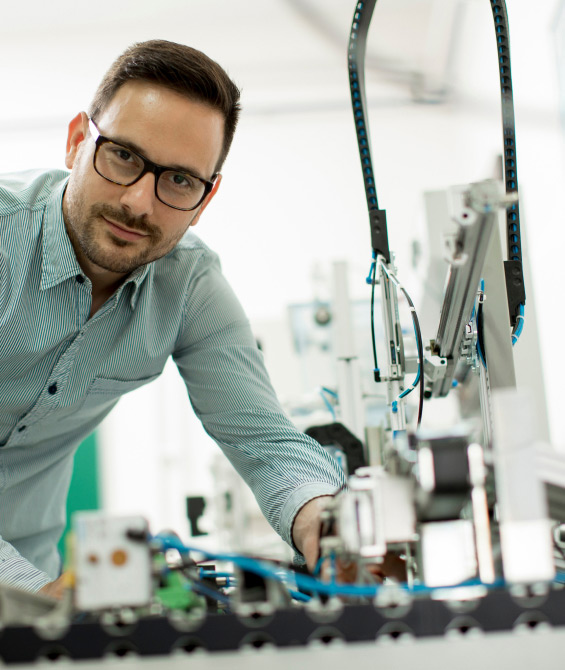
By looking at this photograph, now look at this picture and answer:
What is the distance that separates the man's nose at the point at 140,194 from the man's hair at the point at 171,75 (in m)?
0.16

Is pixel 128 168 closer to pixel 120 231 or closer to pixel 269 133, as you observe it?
pixel 120 231

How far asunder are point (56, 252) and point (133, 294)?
0.15 metres

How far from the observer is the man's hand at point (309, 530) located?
2.92ft

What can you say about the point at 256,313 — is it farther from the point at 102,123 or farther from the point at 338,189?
the point at 102,123

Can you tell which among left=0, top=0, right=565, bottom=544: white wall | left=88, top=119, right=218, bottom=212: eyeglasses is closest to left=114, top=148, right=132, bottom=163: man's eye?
left=88, top=119, right=218, bottom=212: eyeglasses

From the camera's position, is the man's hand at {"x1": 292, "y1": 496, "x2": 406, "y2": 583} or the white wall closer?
the man's hand at {"x1": 292, "y1": 496, "x2": 406, "y2": 583}

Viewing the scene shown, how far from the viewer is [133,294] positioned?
123cm

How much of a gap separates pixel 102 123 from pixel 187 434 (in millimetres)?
3454

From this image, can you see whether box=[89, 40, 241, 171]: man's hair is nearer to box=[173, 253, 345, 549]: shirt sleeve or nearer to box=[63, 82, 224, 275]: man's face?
box=[63, 82, 224, 275]: man's face

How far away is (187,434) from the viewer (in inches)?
176

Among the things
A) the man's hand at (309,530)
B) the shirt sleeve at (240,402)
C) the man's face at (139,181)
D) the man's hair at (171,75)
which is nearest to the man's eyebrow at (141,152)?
the man's face at (139,181)

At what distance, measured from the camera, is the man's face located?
112 cm

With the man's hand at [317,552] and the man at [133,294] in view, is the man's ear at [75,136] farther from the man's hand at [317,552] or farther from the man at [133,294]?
the man's hand at [317,552]

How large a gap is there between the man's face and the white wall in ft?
9.60
